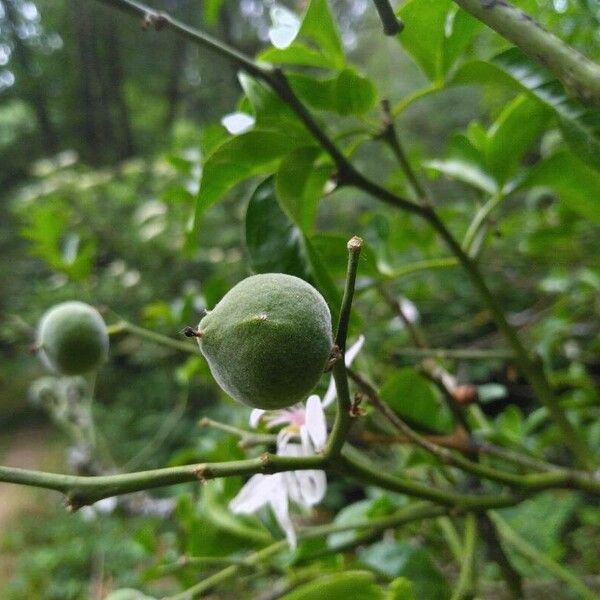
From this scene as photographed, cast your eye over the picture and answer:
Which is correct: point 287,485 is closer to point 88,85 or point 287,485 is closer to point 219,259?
point 219,259

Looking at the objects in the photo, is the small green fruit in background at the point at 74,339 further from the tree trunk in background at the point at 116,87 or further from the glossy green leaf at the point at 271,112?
the tree trunk in background at the point at 116,87

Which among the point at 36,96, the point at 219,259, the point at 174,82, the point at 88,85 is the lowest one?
the point at 219,259

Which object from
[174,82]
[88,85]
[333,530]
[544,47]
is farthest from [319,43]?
[88,85]

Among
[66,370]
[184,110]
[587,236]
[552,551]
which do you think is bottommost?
[552,551]

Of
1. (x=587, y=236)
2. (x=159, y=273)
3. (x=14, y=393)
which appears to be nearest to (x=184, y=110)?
(x=159, y=273)

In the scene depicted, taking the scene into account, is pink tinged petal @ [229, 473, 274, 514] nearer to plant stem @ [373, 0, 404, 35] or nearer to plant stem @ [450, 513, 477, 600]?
plant stem @ [450, 513, 477, 600]

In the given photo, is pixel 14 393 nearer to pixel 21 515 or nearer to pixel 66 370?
pixel 21 515
